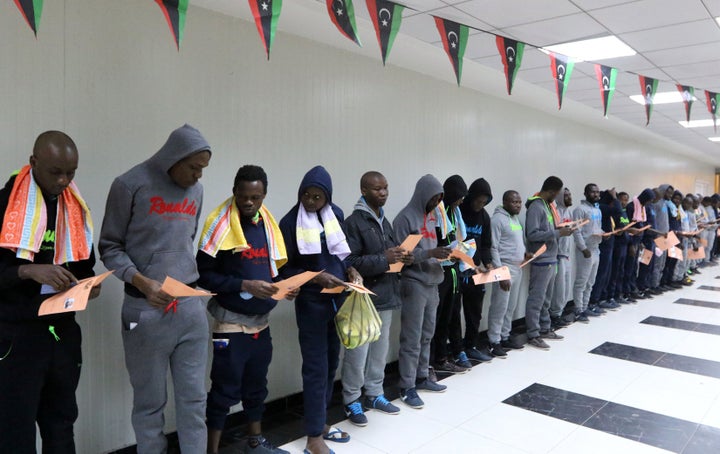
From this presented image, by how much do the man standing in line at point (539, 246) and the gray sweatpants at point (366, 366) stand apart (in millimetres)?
2168

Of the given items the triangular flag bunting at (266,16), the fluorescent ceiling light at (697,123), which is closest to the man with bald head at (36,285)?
the triangular flag bunting at (266,16)

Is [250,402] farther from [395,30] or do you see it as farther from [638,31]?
[638,31]

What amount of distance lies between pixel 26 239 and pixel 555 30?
10.9ft

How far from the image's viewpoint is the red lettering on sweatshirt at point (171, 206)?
81.5 inches

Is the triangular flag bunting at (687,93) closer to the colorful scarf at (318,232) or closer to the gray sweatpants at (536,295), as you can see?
the gray sweatpants at (536,295)

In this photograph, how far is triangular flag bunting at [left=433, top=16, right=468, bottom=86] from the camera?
329 centimetres

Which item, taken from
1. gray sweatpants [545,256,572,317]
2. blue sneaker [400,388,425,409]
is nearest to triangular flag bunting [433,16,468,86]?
blue sneaker [400,388,425,409]

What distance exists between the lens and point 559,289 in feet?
17.9

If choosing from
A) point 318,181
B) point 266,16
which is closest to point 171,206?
point 318,181

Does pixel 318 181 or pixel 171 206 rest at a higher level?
pixel 318 181

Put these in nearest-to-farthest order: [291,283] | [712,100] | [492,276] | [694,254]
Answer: [291,283], [492,276], [712,100], [694,254]

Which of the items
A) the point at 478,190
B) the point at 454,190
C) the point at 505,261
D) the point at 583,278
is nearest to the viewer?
the point at 454,190

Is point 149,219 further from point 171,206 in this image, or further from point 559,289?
point 559,289

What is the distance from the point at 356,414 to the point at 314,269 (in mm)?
993
